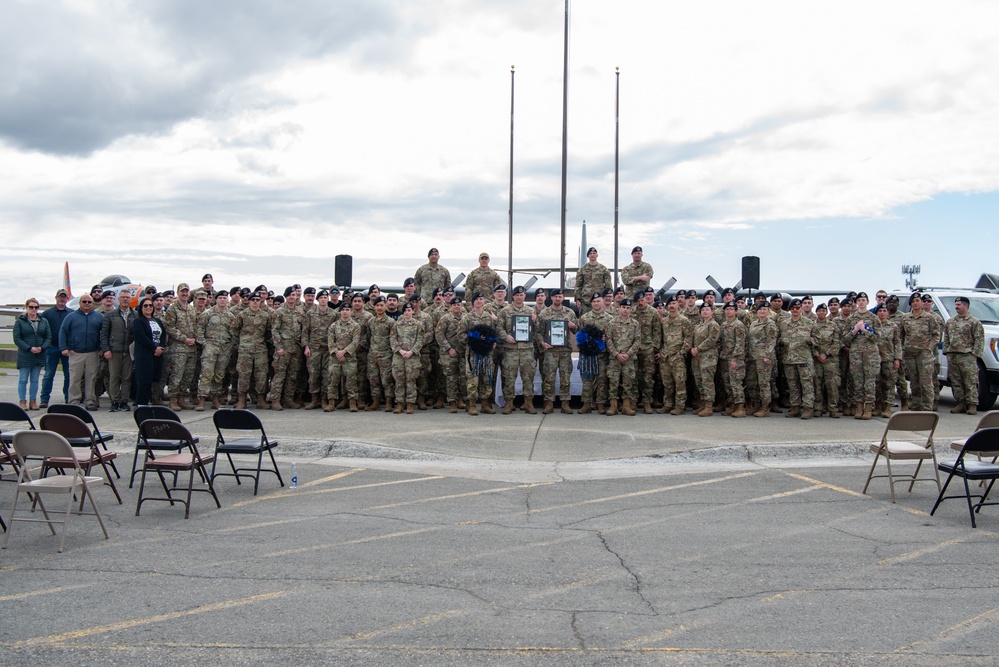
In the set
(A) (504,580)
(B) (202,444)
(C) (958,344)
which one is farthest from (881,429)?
(B) (202,444)

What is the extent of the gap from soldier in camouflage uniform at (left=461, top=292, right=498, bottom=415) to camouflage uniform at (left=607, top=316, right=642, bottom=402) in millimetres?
2028

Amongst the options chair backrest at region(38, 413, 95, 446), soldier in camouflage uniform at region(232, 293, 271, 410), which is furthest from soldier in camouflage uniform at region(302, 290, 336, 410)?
chair backrest at region(38, 413, 95, 446)

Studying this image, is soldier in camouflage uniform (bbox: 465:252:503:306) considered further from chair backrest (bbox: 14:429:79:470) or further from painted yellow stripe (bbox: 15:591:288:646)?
painted yellow stripe (bbox: 15:591:288:646)

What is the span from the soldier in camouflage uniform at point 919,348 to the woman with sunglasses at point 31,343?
594 inches

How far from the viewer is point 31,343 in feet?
48.2

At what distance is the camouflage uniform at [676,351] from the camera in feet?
47.1

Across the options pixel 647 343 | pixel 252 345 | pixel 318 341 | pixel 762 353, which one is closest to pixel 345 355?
pixel 318 341

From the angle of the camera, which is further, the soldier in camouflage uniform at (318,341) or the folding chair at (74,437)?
the soldier in camouflage uniform at (318,341)

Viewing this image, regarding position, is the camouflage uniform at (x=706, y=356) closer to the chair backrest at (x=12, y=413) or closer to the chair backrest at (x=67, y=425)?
the chair backrest at (x=67, y=425)

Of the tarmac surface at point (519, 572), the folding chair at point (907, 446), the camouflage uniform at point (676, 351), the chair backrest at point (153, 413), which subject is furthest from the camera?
the camouflage uniform at point (676, 351)

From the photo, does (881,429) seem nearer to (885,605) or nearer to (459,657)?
(885,605)

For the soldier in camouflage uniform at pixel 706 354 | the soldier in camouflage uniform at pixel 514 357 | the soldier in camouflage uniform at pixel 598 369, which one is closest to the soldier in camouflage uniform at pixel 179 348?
the soldier in camouflage uniform at pixel 514 357

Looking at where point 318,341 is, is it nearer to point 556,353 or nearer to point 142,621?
point 556,353

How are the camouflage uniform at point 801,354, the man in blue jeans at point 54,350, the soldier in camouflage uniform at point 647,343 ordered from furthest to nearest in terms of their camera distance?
the man in blue jeans at point 54,350, the soldier in camouflage uniform at point 647,343, the camouflage uniform at point 801,354
